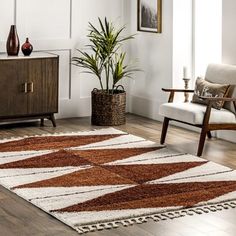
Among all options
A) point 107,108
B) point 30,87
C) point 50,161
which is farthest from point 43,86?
point 50,161

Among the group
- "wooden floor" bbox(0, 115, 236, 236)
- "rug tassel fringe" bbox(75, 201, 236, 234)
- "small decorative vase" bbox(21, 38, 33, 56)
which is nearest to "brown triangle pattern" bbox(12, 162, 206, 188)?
"wooden floor" bbox(0, 115, 236, 236)

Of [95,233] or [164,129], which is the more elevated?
[164,129]

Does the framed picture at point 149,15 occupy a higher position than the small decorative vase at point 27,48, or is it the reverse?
the framed picture at point 149,15

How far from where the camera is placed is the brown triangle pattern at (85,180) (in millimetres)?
5461

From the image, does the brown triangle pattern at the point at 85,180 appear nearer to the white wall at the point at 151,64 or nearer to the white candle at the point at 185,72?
the white candle at the point at 185,72

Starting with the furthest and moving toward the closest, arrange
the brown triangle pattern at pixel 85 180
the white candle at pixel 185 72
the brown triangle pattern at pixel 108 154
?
1. the white candle at pixel 185 72
2. the brown triangle pattern at pixel 108 154
3. the brown triangle pattern at pixel 85 180

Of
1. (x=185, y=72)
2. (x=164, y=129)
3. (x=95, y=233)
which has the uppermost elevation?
(x=185, y=72)

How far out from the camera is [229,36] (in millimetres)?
6984

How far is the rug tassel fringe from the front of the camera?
180 inches

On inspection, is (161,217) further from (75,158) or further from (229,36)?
(229,36)

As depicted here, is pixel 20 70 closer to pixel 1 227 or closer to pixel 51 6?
pixel 51 6

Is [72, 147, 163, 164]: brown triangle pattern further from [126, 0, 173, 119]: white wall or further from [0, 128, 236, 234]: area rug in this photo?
[126, 0, 173, 119]: white wall

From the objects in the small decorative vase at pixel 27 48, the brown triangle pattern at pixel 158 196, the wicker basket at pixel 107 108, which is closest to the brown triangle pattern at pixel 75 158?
the brown triangle pattern at pixel 158 196

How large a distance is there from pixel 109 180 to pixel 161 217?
35.1 inches
